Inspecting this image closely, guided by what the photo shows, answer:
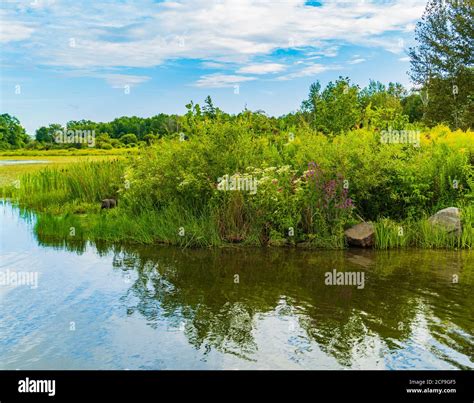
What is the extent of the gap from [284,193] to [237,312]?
15.2 ft

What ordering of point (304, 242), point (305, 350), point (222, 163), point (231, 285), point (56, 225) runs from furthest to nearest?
point (56, 225) < point (222, 163) < point (304, 242) < point (231, 285) < point (305, 350)

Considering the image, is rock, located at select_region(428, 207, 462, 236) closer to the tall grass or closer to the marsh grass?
the marsh grass

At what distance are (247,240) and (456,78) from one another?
34030 mm

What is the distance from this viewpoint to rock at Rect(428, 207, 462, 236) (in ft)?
35.4

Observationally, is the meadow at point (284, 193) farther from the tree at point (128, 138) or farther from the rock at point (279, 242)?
the tree at point (128, 138)

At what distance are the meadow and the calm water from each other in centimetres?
78

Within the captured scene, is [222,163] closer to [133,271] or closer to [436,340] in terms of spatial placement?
[133,271]

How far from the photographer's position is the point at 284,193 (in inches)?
435

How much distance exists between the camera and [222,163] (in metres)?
11.6

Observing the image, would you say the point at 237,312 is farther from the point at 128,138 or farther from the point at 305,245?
the point at 128,138

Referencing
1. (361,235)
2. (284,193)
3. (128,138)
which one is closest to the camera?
(361,235)

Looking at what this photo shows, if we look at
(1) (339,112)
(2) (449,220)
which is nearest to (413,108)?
(1) (339,112)

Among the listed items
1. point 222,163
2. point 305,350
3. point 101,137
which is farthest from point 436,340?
point 101,137

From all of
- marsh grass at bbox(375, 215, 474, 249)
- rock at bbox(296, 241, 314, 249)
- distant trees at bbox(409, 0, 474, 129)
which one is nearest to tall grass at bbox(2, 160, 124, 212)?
rock at bbox(296, 241, 314, 249)
